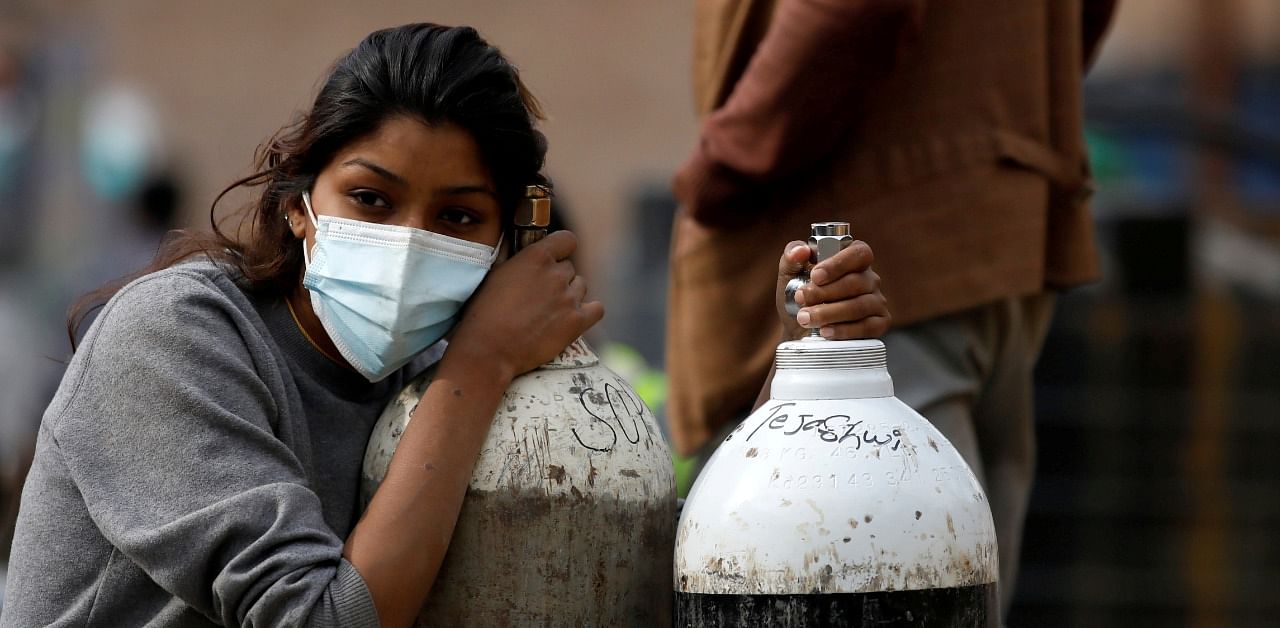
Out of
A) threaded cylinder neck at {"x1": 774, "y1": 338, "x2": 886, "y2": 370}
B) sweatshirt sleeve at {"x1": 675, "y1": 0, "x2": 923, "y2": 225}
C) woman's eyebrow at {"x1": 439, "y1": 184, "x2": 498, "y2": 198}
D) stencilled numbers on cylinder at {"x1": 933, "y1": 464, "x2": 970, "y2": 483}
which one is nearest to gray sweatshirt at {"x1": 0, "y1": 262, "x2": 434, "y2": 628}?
woman's eyebrow at {"x1": 439, "y1": 184, "x2": 498, "y2": 198}

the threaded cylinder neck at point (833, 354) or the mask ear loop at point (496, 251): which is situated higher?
the mask ear loop at point (496, 251)

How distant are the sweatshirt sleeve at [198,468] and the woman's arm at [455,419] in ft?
0.16

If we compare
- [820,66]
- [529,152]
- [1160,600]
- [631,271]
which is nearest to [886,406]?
[529,152]

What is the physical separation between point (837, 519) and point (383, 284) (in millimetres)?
715

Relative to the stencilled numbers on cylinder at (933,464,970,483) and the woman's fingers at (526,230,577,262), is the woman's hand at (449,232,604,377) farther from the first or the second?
the stencilled numbers on cylinder at (933,464,970,483)

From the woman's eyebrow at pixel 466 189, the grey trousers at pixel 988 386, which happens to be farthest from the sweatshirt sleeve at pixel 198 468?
the grey trousers at pixel 988 386

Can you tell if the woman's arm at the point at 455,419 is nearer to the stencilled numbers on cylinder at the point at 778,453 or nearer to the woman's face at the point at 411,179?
the woman's face at the point at 411,179

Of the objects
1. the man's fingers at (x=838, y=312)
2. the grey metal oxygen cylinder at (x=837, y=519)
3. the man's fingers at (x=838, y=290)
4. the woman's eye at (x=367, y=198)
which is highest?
the woman's eye at (x=367, y=198)

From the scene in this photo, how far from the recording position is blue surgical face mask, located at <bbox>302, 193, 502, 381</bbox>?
2.15m

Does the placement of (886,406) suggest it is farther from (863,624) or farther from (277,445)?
(277,445)

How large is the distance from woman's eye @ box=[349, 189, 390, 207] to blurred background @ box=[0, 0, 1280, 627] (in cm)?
50

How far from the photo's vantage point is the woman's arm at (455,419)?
1996 millimetres

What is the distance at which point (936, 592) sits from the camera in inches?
73.6

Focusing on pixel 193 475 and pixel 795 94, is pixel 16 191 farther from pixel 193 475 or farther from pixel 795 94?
pixel 193 475
